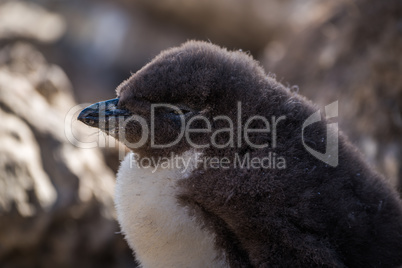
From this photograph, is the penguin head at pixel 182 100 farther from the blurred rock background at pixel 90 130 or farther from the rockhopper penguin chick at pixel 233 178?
the blurred rock background at pixel 90 130

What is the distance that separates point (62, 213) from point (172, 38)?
16.8 ft

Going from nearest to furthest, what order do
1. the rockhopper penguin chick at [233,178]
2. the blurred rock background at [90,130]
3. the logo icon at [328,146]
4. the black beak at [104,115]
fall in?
the rockhopper penguin chick at [233,178] → the logo icon at [328,146] → the black beak at [104,115] → the blurred rock background at [90,130]

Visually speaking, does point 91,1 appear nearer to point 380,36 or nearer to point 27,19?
point 27,19

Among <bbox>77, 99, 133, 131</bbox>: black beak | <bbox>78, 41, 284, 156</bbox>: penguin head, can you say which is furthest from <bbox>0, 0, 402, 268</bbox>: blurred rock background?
<bbox>77, 99, 133, 131</bbox>: black beak

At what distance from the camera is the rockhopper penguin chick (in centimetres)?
235

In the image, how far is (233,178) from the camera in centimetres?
240

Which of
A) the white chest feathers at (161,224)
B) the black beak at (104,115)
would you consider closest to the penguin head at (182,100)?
the black beak at (104,115)

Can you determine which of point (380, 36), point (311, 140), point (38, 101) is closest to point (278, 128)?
point (311, 140)

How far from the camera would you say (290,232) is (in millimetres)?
2303

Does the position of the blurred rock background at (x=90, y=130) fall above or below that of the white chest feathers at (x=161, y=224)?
above

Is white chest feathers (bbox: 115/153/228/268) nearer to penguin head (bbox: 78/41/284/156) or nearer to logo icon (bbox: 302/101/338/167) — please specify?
penguin head (bbox: 78/41/284/156)

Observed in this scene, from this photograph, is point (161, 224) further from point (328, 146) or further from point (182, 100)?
point (328, 146)

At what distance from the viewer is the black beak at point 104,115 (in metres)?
2.66

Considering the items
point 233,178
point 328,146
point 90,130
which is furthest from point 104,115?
point 90,130
